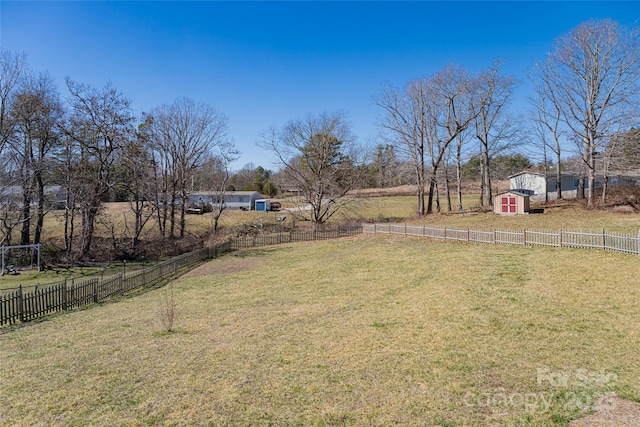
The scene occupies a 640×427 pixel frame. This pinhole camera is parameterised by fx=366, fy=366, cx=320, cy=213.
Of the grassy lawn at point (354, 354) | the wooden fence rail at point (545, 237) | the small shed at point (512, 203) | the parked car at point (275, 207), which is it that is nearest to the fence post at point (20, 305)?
the grassy lawn at point (354, 354)

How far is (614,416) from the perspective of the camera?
5.21m

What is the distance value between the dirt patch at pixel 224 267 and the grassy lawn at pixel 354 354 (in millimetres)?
6097

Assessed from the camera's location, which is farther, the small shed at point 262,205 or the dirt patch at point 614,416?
the small shed at point 262,205

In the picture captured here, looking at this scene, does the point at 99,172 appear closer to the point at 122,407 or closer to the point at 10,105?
the point at 10,105

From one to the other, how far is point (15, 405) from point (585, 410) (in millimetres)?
9214

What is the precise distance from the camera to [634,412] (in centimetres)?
528

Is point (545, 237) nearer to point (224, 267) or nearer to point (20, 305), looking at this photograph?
point (224, 267)

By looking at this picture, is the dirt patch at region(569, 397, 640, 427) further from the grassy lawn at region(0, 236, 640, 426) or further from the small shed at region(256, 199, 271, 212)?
the small shed at region(256, 199, 271, 212)

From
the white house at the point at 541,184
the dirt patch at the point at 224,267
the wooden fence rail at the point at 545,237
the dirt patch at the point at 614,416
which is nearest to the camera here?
the dirt patch at the point at 614,416

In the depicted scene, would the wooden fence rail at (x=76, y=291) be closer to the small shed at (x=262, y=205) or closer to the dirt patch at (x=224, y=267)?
the dirt patch at (x=224, y=267)

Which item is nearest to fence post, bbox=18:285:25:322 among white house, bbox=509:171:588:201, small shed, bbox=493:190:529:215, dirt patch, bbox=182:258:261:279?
dirt patch, bbox=182:258:261:279

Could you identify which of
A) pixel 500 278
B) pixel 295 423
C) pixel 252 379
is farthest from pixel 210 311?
pixel 500 278

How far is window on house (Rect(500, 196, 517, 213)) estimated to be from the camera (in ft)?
103

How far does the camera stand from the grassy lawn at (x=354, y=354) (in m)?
5.77
